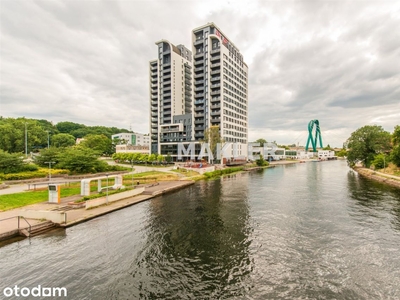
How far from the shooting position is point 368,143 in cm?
7431

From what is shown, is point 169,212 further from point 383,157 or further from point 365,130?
point 365,130

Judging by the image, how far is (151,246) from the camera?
17062mm

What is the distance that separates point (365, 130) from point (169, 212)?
8604 cm

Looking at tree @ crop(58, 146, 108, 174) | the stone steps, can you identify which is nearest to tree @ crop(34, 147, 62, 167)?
tree @ crop(58, 146, 108, 174)

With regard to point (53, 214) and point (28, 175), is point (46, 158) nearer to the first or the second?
point (28, 175)

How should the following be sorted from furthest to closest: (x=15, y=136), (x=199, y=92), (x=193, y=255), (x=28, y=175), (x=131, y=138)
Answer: (x=131, y=138) < (x=199, y=92) < (x=15, y=136) < (x=28, y=175) < (x=193, y=255)

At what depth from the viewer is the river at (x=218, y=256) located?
11.7m

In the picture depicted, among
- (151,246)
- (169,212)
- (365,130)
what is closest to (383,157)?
(365,130)

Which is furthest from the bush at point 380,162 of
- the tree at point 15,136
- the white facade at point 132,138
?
the white facade at point 132,138

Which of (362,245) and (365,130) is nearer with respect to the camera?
(362,245)

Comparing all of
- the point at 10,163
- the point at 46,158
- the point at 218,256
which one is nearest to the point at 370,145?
the point at 218,256

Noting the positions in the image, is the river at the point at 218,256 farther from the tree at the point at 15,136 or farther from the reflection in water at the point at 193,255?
the tree at the point at 15,136

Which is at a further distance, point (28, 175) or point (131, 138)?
point (131, 138)
